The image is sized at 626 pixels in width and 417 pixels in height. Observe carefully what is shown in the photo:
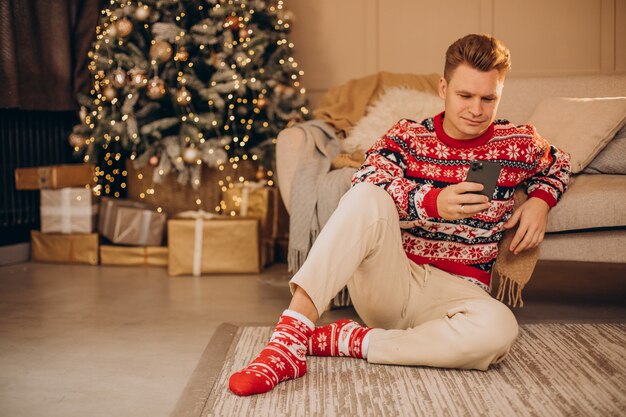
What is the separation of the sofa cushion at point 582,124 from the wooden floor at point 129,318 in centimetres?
59

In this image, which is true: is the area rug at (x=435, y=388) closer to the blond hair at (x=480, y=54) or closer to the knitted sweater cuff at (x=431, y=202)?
the knitted sweater cuff at (x=431, y=202)

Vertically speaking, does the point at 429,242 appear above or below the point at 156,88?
below

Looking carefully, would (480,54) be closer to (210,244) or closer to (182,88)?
(210,244)

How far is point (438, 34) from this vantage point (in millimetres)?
4469

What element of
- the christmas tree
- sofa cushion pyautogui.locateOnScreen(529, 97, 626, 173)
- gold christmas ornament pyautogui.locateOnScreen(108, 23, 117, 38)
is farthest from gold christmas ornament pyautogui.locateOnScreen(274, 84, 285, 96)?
sofa cushion pyautogui.locateOnScreen(529, 97, 626, 173)

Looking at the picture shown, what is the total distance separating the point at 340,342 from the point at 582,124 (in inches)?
55.0

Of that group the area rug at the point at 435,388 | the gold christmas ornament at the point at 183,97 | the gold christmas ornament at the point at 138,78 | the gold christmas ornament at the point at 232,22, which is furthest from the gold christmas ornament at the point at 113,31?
the area rug at the point at 435,388

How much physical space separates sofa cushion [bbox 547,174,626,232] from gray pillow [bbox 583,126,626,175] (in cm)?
35

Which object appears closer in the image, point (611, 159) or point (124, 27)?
point (611, 159)

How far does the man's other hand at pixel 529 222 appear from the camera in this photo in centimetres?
200

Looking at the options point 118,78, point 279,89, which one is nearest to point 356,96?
point 279,89

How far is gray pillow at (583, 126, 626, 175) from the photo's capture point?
259cm

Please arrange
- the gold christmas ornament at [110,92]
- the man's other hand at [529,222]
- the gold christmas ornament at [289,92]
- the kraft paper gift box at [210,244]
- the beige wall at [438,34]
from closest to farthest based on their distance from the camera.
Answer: the man's other hand at [529,222], the kraft paper gift box at [210,244], the gold christmas ornament at [110,92], the gold christmas ornament at [289,92], the beige wall at [438,34]

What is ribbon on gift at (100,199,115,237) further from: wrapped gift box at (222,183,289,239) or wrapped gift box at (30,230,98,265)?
wrapped gift box at (222,183,289,239)
